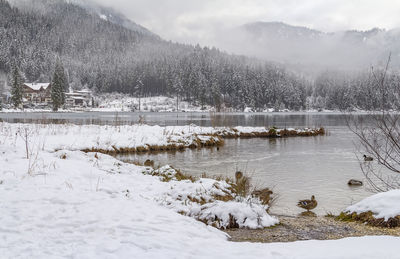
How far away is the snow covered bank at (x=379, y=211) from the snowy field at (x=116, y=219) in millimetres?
210

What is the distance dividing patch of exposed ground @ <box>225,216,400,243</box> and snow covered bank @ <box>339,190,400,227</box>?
29 cm

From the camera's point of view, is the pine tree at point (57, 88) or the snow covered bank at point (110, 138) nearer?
the snow covered bank at point (110, 138)

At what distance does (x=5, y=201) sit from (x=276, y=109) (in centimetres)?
13471

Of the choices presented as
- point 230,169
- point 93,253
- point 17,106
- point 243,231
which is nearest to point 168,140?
point 230,169

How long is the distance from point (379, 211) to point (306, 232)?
6.80 feet

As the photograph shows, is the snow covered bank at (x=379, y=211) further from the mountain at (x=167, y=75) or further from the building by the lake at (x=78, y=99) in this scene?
the building by the lake at (x=78, y=99)

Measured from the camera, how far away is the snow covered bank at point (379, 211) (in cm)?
684

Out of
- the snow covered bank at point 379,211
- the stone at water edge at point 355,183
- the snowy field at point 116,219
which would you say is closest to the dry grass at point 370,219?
the snow covered bank at point 379,211

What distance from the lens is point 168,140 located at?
78.6 feet

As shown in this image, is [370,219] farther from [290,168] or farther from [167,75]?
[167,75]

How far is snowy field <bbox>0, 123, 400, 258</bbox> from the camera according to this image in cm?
Result: 420

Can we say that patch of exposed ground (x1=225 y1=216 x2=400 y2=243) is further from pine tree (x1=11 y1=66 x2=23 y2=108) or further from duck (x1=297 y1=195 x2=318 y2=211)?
pine tree (x1=11 y1=66 x2=23 y2=108)

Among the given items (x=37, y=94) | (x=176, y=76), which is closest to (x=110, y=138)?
(x=37, y=94)

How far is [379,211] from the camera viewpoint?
7.25m
